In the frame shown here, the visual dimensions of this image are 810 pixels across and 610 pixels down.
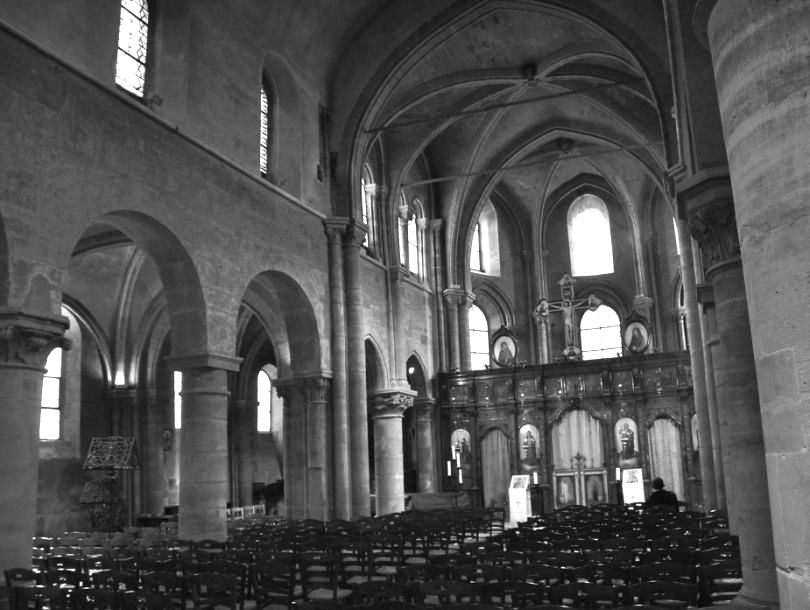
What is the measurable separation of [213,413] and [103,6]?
833cm

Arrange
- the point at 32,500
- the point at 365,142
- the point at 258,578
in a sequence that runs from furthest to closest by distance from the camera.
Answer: the point at 365,142
the point at 32,500
the point at 258,578

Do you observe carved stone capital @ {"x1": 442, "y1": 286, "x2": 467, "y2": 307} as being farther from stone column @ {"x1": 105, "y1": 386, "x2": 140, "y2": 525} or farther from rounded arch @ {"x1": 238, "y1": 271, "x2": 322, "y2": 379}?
stone column @ {"x1": 105, "y1": 386, "x2": 140, "y2": 525}

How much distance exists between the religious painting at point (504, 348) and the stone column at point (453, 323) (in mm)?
1443

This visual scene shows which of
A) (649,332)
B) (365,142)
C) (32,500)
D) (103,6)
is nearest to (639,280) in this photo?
(649,332)

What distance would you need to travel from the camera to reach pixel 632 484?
28.9m

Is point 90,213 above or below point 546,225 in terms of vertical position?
below

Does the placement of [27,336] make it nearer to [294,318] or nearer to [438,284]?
[294,318]

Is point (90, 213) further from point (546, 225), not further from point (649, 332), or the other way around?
point (546, 225)

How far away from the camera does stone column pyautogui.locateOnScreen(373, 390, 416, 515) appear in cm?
2705

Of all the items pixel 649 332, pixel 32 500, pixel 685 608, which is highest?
pixel 649 332

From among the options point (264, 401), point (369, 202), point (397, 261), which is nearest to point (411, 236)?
point (397, 261)

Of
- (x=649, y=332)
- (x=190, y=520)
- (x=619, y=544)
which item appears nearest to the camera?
(x=619, y=544)

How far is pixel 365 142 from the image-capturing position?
26.0 metres

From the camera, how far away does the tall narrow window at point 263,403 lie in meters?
35.8
